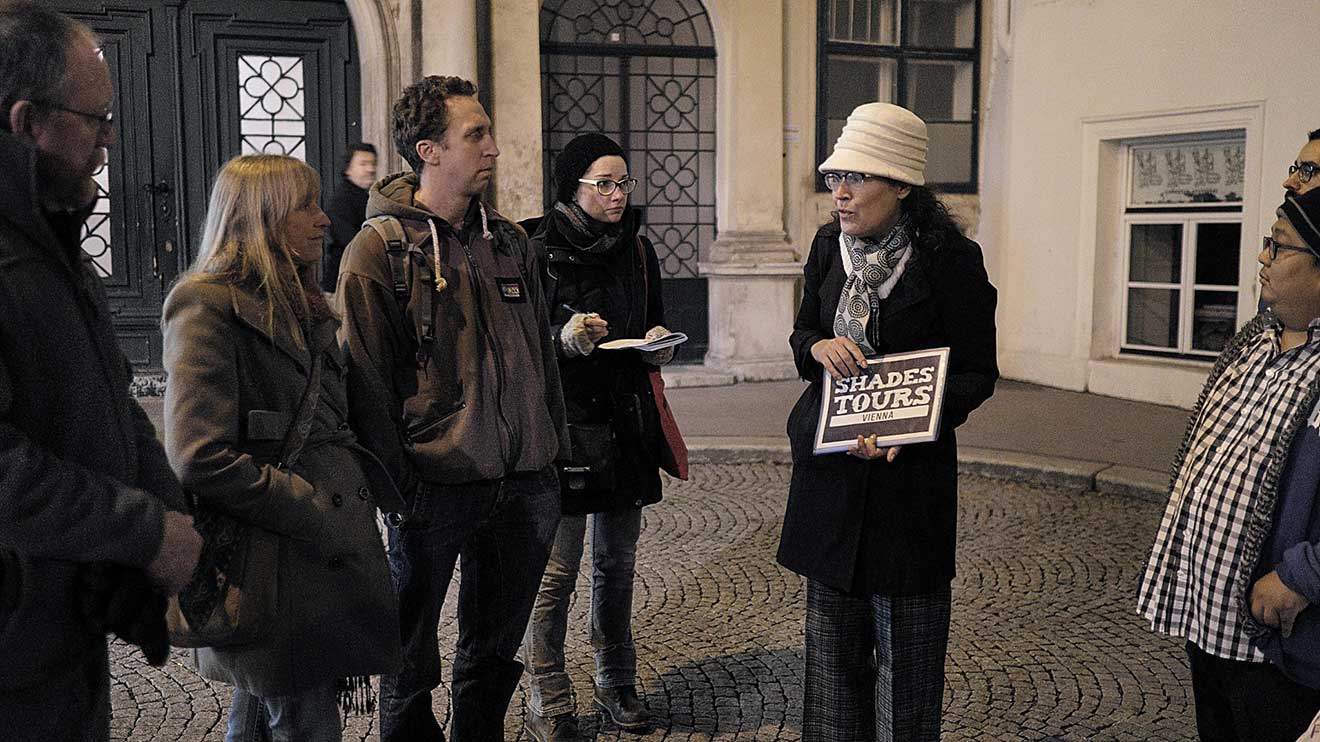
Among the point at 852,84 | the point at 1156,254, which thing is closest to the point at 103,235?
the point at 852,84

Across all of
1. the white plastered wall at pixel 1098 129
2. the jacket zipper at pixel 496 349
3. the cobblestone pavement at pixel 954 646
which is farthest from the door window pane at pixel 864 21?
the jacket zipper at pixel 496 349

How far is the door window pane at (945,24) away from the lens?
1300cm

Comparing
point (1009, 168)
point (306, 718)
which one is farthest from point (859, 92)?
point (306, 718)

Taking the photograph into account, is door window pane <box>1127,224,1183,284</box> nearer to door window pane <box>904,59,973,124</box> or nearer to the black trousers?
door window pane <box>904,59,973,124</box>

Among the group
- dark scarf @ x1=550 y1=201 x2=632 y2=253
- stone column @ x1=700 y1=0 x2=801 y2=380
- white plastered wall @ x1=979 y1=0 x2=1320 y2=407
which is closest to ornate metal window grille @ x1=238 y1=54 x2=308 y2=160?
stone column @ x1=700 y1=0 x2=801 y2=380

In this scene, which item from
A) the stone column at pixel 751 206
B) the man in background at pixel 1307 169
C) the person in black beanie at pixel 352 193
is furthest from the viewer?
the stone column at pixel 751 206

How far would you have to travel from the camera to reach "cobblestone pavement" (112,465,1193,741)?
13.7ft

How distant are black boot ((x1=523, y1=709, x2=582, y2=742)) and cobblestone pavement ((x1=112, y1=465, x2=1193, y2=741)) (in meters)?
0.11

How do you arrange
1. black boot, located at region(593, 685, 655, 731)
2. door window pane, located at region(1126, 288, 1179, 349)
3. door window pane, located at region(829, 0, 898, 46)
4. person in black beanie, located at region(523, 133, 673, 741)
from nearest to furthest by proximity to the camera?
person in black beanie, located at region(523, 133, 673, 741), black boot, located at region(593, 685, 655, 731), door window pane, located at region(1126, 288, 1179, 349), door window pane, located at region(829, 0, 898, 46)

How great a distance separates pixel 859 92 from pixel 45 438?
38.2ft

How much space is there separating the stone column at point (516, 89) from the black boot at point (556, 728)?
809 centimetres

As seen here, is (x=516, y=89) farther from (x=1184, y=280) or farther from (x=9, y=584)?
(x=9, y=584)

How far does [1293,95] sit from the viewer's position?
31.8ft

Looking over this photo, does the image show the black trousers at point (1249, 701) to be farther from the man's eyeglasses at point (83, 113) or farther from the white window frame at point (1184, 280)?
the white window frame at point (1184, 280)
